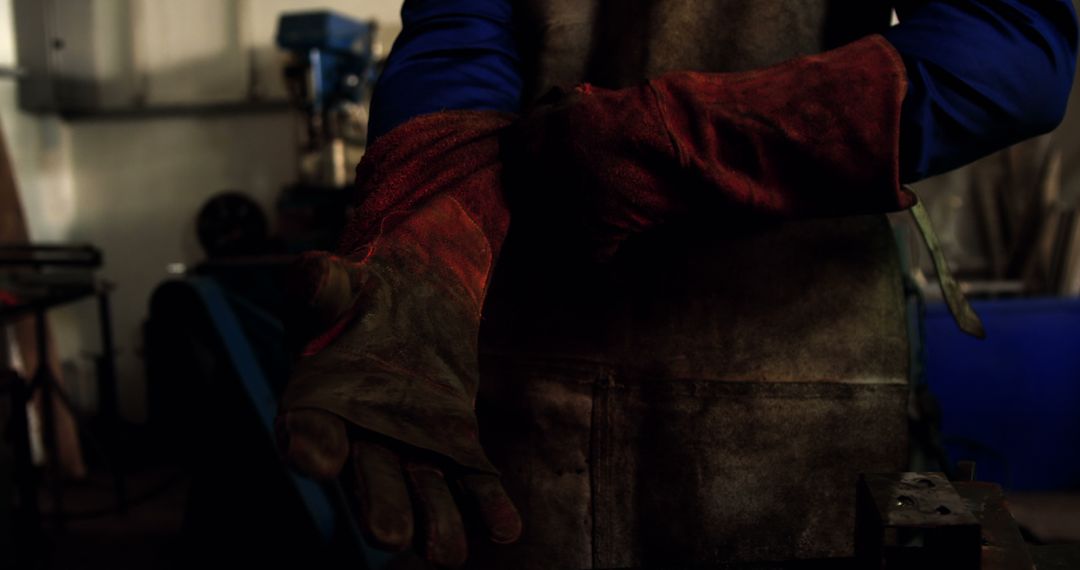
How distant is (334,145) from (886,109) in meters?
2.92

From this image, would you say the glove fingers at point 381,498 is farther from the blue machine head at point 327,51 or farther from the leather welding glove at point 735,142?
the blue machine head at point 327,51

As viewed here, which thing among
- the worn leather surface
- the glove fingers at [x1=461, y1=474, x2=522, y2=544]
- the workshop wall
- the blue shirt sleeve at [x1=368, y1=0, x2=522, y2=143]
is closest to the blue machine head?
the workshop wall

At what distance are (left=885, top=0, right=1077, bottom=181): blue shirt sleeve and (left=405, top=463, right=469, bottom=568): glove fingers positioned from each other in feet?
1.53

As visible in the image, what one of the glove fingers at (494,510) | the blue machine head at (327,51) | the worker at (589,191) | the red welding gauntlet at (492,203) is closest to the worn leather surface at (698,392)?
the worker at (589,191)

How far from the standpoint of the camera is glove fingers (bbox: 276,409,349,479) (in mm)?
518

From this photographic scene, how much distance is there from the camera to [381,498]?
1.75ft

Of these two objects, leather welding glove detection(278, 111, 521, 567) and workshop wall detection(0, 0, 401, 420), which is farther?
workshop wall detection(0, 0, 401, 420)

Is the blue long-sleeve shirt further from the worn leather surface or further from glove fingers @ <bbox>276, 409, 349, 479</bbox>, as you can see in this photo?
glove fingers @ <bbox>276, 409, 349, 479</bbox>

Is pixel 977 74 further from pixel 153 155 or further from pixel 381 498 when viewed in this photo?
pixel 153 155

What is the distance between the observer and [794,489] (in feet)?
2.96

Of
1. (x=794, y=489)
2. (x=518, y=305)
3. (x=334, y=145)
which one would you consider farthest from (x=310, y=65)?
(x=794, y=489)

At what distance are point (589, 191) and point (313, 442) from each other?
314 mm

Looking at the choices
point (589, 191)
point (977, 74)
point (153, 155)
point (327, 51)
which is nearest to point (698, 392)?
point (589, 191)

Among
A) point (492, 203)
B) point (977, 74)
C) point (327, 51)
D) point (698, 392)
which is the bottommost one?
point (698, 392)
